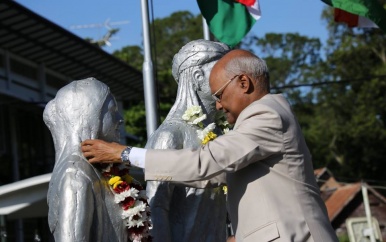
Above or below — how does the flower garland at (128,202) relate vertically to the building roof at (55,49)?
below

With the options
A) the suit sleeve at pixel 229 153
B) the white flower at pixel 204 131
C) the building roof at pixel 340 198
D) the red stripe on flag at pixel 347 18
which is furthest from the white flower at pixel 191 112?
the building roof at pixel 340 198

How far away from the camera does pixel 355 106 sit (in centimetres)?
5431

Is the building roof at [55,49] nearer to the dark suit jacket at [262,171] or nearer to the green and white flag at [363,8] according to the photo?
the green and white flag at [363,8]

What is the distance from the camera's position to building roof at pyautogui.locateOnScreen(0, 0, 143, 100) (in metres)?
30.1

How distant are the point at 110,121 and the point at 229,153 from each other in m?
0.99

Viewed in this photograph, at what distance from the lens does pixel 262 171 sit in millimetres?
5676

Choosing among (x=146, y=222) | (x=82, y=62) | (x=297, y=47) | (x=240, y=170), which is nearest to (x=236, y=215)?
(x=240, y=170)

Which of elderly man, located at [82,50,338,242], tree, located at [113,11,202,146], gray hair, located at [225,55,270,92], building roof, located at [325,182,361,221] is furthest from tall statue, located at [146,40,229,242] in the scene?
tree, located at [113,11,202,146]

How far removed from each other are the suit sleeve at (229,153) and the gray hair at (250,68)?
207mm

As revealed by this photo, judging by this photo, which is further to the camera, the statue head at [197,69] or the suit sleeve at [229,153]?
the statue head at [197,69]

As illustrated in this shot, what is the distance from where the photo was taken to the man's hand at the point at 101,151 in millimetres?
5715

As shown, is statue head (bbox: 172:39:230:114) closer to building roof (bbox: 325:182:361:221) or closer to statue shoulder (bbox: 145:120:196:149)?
statue shoulder (bbox: 145:120:196:149)

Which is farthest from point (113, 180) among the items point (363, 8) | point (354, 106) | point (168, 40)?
point (168, 40)

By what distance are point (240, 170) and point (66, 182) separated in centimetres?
93
